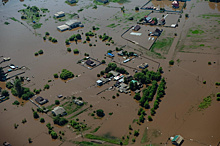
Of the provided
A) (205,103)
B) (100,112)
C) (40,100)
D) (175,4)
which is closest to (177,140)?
(205,103)

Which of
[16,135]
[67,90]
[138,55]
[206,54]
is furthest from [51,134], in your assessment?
[206,54]

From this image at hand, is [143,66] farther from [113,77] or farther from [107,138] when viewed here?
[107,138]

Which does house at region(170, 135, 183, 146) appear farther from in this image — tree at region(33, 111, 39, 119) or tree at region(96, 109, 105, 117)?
tree at region(33, 111, 39, 119)

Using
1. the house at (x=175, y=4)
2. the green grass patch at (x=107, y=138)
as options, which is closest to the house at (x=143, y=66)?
the green grass patch at (x=107, y=138)

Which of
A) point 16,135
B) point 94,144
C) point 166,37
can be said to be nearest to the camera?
point 94,144

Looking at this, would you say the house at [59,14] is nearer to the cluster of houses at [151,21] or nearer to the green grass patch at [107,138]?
the cluster of houses at [151,21]

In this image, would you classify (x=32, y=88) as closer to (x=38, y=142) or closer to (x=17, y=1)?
(x=38, y=142)

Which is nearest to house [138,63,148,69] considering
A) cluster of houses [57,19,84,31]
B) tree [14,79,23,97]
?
tree [14,79,23,97]
